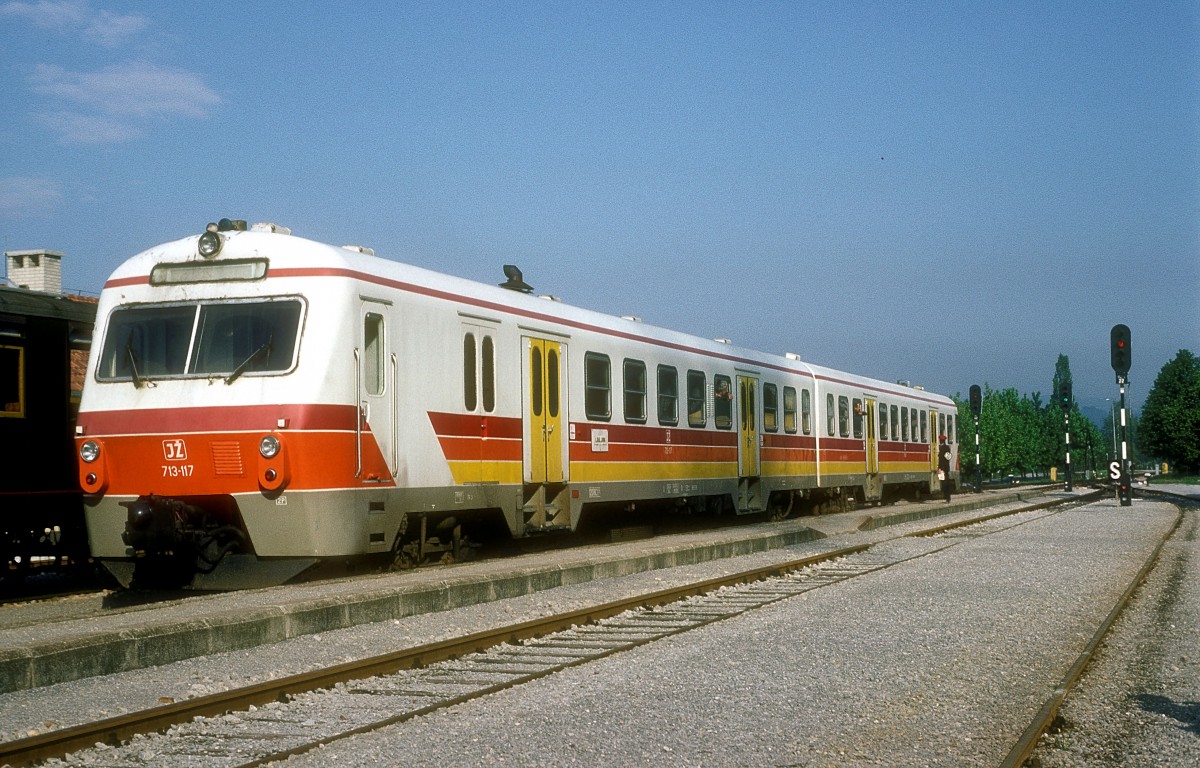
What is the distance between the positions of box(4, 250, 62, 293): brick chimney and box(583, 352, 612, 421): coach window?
36.3 feet

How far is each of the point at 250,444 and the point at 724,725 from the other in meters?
6.33

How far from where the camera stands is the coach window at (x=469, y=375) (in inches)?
559

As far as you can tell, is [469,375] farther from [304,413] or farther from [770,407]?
[770,407]

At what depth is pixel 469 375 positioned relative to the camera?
14.3m

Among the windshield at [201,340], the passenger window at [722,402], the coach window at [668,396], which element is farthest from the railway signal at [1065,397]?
the windshield at [201,340]

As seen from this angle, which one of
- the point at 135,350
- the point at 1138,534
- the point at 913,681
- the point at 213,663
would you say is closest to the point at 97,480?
the point at 135,350

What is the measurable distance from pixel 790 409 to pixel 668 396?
6.35m

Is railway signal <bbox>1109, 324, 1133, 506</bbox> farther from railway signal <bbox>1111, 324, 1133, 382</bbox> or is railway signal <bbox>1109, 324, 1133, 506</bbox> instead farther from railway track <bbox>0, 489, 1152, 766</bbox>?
railway track <bbox>0, 489, 1152, 766</bbox>

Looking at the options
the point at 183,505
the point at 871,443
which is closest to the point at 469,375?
the point at 183,505

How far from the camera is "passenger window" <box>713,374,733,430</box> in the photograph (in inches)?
856

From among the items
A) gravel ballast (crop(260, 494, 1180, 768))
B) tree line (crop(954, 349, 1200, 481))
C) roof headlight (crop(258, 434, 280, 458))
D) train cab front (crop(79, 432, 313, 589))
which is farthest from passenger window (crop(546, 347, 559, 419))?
tree line (crop(954, 349, 1200, 481))

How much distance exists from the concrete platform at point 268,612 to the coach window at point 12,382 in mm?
2484

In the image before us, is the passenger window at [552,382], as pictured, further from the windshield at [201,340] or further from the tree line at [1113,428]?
the tree line at [1113,428]

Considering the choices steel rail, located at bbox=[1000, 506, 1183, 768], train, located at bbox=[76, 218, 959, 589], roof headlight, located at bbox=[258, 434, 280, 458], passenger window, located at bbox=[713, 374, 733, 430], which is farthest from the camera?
passenger window, located at bbox=[713, 374, 733, 430]
